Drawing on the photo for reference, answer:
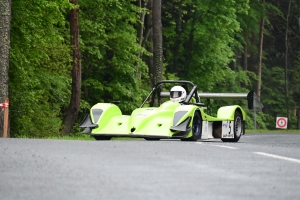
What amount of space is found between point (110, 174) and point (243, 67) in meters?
65.5

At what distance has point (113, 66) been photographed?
145ft

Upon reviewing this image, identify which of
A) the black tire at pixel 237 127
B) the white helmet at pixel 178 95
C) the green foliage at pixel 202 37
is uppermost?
the green foliage at pixel 202 37

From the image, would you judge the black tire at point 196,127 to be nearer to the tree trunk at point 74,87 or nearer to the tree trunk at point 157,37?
the tree trunk at point 74,87

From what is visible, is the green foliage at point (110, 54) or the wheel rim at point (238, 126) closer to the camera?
the wheel rim at point (238, 126)

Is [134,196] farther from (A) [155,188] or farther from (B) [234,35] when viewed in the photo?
(B) [234,35]

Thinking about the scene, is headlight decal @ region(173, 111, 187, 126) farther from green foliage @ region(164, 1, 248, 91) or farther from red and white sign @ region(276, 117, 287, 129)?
red and white sign @ region(276, 117, 287, 129)

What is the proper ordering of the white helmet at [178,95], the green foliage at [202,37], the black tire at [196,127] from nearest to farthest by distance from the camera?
the black tire at [196,127]
the white helmet at [178,95]
the green foliage at [202,37]

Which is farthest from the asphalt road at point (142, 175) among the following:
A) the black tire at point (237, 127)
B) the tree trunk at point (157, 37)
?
the tree trunk at point (157, 37)

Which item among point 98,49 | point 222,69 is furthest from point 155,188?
point 222,69

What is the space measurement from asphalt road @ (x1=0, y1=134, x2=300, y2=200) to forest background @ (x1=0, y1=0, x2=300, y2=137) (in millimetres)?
14665

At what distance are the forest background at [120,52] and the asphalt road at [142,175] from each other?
1467 centimetres

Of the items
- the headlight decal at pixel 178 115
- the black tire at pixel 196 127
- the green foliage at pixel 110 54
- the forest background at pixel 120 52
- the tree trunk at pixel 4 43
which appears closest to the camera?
the headlight decal at pixel 178 115

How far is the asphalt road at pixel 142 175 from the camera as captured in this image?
27.2 feet

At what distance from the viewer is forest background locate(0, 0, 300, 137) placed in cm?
3108
